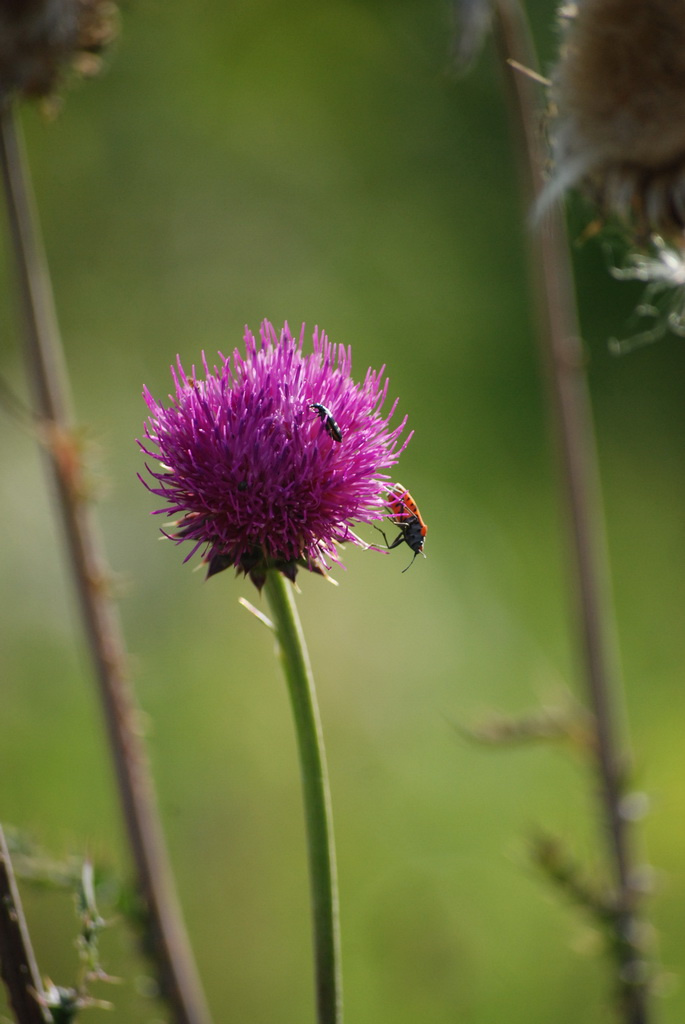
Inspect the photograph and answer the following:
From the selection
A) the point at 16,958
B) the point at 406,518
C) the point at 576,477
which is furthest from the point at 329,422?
the point at 576,477

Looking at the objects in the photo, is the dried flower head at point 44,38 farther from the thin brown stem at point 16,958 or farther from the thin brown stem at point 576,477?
the thin brown stem at point 16,958

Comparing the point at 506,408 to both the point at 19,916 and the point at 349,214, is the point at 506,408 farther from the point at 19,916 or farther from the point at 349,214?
the point at 19,916

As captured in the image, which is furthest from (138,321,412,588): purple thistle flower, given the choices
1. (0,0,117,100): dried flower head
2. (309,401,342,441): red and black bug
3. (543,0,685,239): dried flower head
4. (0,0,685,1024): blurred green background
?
(0,0,685,1024): blurred green background

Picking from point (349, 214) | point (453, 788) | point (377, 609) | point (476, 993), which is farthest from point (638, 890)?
point (349, 214)

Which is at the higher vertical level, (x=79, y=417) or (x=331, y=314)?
(x=331, y=314)

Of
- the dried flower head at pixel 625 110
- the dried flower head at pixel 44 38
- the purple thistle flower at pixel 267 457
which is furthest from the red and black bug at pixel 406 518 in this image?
the dried flower head at pixel 44 38

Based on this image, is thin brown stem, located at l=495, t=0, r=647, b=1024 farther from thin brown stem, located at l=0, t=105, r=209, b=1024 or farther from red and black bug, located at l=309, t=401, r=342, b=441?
red and black bug, located at l=309, t=401, r=342, b=441
